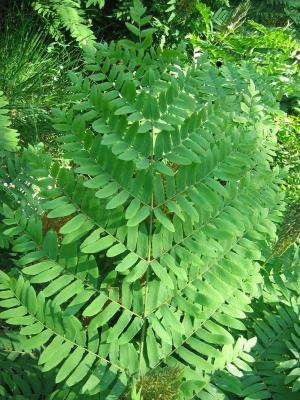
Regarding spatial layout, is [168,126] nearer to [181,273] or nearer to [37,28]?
[181,273]

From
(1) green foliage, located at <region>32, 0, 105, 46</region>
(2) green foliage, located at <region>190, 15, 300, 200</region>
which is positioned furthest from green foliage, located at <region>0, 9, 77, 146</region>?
(2) green foliage, located at <region>190, 15, 300, 200</region>

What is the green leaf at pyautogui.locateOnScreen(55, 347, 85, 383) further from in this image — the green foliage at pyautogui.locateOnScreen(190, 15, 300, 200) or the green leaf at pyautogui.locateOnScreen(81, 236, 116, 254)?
the green foliage at pyautogui.locateOnScreen(190, 15, 300, 200)

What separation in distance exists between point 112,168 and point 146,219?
0.15 m

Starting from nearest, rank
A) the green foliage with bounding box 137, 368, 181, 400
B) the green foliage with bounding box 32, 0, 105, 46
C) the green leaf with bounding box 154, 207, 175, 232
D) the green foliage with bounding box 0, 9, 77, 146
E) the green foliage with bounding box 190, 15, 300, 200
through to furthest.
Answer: the green foliage with bounding box 137, 368, 181, 400 < the green leaf with bounding box 154, 207, 175, 232 < the green foliage with bounding box 190, 15, 300, 200 < the green foliage with bounding box 0, 9, 77, 146 < the green foliage with bounding box 32, 0, 105, 46

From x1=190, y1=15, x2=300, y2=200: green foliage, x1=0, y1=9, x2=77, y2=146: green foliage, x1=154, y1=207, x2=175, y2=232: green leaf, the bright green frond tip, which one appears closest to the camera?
x1=154, y1=207, x2=175, y2=232: green leaf

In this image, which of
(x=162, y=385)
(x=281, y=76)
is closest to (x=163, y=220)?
(x=162, y=385)

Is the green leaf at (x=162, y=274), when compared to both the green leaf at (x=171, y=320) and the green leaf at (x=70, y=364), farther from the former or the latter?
the green leaf at (x=70, y=364)

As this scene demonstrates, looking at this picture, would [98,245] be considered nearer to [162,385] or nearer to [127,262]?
[127,262]

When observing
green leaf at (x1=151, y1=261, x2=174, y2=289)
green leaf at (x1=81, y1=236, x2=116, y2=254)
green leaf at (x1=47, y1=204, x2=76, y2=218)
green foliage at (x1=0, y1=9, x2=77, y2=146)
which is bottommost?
green leaf at (x1=151, y1=261, x2=174, y2=289)

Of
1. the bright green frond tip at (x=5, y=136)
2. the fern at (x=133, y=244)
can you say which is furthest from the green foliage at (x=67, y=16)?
the fern at (x=133, y=244)

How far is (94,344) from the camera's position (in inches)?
44.5

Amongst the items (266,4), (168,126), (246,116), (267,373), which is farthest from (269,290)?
(266,4)

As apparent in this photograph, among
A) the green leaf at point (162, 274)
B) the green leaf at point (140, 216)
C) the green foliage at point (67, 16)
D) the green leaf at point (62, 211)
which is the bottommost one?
the green leaf at point (162, 274)

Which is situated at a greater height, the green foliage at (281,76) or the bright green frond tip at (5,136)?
the green foliage at (281,76)
